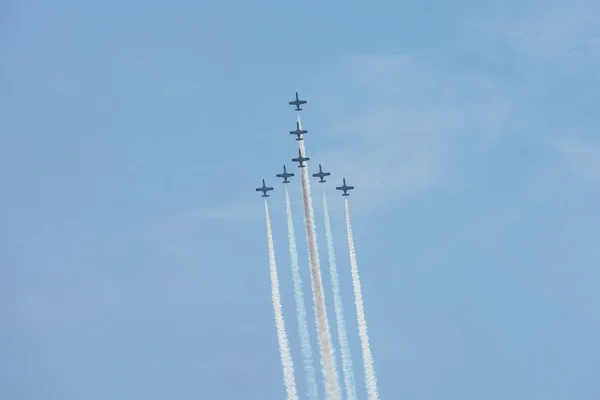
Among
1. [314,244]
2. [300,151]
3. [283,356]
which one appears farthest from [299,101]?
[283,356]

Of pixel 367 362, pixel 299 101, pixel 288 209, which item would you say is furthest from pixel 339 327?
pixel 299 101

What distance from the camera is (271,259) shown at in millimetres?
137500

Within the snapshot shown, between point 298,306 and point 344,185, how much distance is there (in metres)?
15.8

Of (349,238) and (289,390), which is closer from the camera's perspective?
(289,390)

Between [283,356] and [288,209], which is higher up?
[288,209]

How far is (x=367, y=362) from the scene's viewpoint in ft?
429

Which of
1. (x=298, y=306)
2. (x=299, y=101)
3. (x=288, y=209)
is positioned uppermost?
(x=299, y=101)

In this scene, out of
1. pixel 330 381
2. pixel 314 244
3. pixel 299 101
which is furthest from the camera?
pixel 299 101

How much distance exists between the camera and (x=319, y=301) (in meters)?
133

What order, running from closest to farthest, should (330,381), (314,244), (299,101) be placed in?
(330,381) < (314,244) < (299,101)

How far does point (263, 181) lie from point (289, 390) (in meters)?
24.7

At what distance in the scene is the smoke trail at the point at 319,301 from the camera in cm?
12762

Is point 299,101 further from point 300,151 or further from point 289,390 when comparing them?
point 289,390

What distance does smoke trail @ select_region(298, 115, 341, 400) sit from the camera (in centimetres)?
Result: 12762
